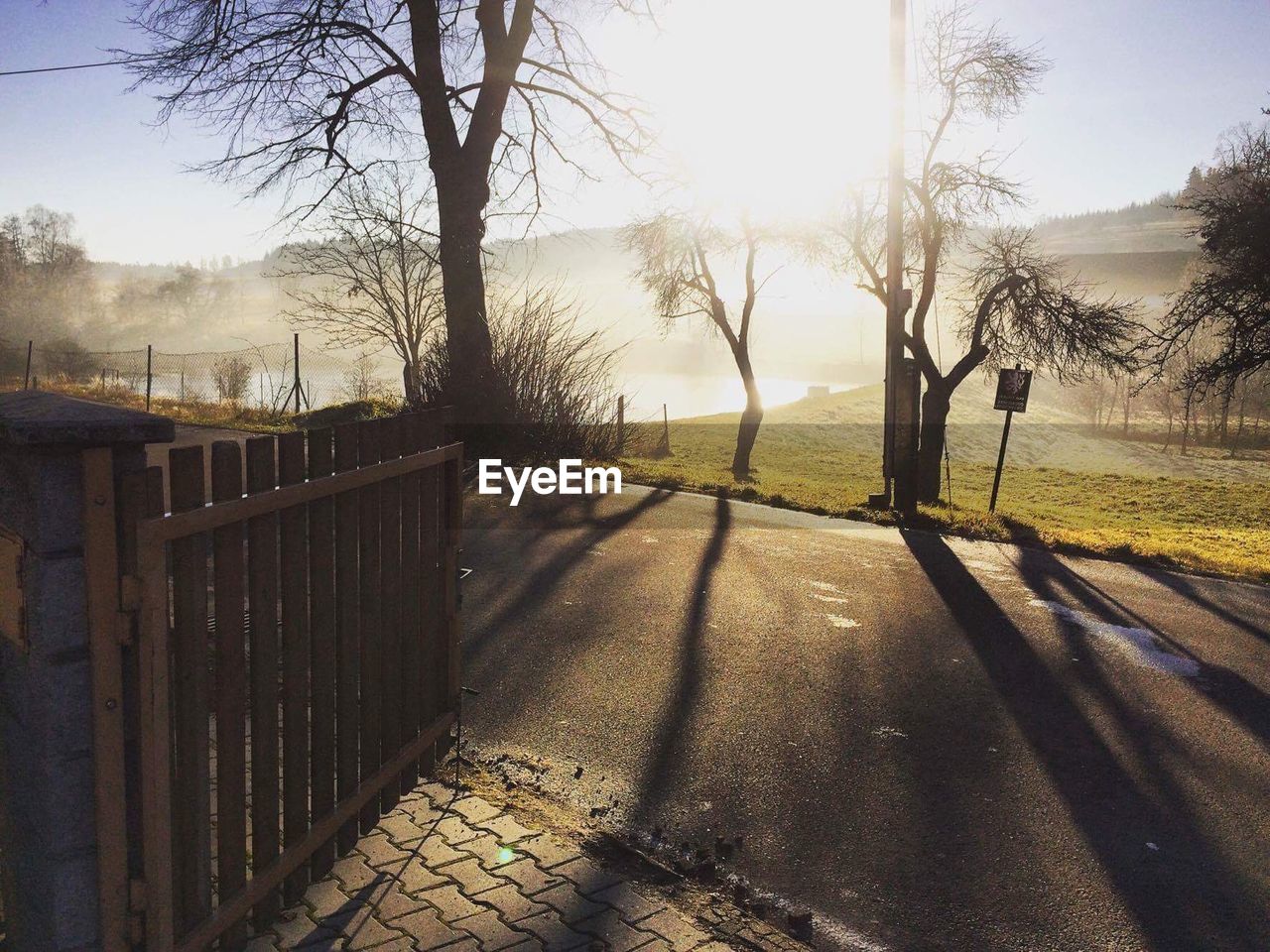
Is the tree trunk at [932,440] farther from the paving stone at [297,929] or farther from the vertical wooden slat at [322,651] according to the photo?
the paving stone at [297,929]

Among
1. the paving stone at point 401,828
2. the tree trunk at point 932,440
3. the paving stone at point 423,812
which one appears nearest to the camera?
the paving stone at point 401,828

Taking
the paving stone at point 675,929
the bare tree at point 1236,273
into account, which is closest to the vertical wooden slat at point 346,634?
the paving stone at point 675,929

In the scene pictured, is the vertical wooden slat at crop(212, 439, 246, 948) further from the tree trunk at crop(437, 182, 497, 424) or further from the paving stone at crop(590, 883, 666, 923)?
the tree trunk at crop(437, 182, 497, 424)

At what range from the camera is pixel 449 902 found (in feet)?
11.3

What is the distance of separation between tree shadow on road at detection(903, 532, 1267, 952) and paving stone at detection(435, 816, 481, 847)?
8.52 ft

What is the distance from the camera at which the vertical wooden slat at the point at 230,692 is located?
2943 millimetres

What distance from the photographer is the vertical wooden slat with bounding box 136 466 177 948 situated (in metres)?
2.54

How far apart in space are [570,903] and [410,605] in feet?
4.84

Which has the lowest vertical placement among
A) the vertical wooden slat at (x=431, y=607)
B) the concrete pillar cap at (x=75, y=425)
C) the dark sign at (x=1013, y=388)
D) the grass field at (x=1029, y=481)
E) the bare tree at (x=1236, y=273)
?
the grass field at (x=1029, y=481)

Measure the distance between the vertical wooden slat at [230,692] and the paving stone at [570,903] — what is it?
106cm

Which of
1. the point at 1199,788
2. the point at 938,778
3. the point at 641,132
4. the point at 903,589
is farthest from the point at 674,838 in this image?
the point at 641,132

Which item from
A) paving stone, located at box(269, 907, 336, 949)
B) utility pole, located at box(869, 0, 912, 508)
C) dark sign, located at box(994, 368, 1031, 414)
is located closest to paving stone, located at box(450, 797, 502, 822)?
paving stone, located at box(269, 907, 336, 949)

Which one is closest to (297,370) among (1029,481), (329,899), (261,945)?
(329,899)

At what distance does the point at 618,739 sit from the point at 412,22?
A: 14855mm
